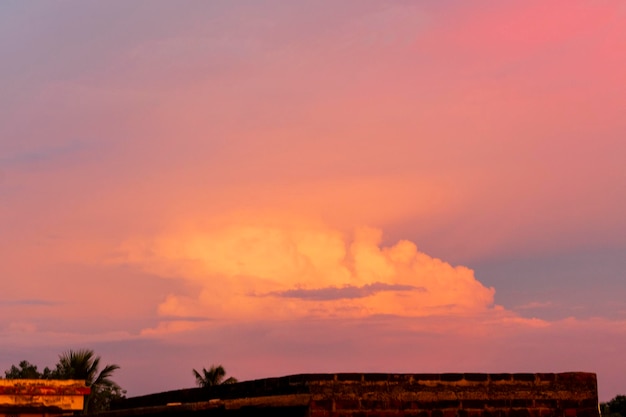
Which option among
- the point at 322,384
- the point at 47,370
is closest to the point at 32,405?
the point at 322,384

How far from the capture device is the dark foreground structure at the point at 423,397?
1353cm

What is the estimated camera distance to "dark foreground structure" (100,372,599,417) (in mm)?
13531

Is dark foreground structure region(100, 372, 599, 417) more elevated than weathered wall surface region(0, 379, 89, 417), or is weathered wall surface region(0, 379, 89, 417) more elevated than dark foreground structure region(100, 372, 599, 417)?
weathered wall surface region(0, 379, 89, 417)

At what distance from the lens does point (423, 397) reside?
13.9 metres

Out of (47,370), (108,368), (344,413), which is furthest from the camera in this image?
(47,370)

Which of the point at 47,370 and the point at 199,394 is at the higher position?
the point at 47,370

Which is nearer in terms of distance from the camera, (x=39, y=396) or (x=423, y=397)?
(x=423, y=397)

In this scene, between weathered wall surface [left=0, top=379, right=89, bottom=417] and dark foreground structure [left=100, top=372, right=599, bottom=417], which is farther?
weathered wall surface [left=0, top=379, right=89, bottom=417]

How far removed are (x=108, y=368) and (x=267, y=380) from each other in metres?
36.3

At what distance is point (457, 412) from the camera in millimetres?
13906

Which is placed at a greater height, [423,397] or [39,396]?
[39,396]

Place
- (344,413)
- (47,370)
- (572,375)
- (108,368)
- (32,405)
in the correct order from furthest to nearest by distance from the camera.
Answer: (47,370) → (108,368) → (32,405) → (572,375) → (344,413)

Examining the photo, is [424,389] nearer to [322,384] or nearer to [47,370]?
[322,384]

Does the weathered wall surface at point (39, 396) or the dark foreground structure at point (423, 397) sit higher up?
the weathered wall surface at point (39, 396)
